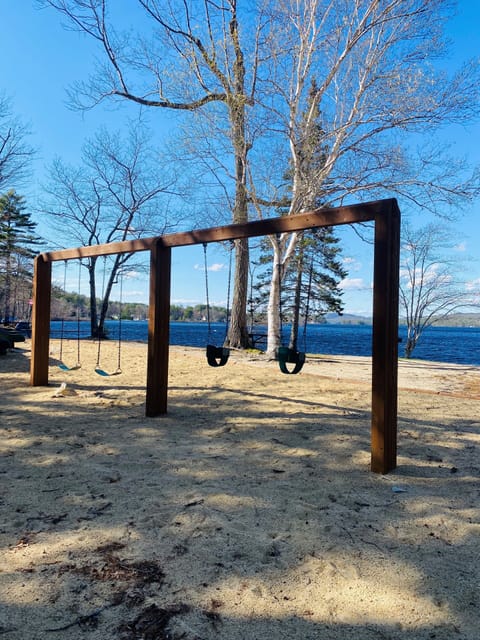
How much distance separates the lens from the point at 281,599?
1.52m

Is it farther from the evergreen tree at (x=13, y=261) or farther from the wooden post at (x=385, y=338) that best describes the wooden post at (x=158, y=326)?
the evergreen tree at (x=13, y=261)

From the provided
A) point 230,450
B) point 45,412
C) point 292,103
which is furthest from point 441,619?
point 292,103

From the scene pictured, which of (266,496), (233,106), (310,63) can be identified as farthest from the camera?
(233,106)

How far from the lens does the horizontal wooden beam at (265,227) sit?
121 inches

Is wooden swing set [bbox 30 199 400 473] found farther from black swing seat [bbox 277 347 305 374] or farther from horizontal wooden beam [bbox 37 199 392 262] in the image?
black swing seat [bbox 277 347 305 374]

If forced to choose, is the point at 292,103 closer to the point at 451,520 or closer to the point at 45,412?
the point at 45,412

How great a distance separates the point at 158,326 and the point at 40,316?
2321 millimetres

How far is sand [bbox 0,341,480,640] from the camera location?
142 cm

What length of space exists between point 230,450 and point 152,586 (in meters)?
1.72

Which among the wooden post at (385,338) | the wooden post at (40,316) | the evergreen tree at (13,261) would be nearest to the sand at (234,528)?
the wooden post at (385,338)

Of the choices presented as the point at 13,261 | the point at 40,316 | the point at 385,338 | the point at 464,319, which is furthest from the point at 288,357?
the point at 13,261

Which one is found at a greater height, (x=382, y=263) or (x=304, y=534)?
(x=382, y=263)

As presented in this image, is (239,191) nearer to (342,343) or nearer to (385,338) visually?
(385,338)

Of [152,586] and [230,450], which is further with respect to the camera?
[230,450]
